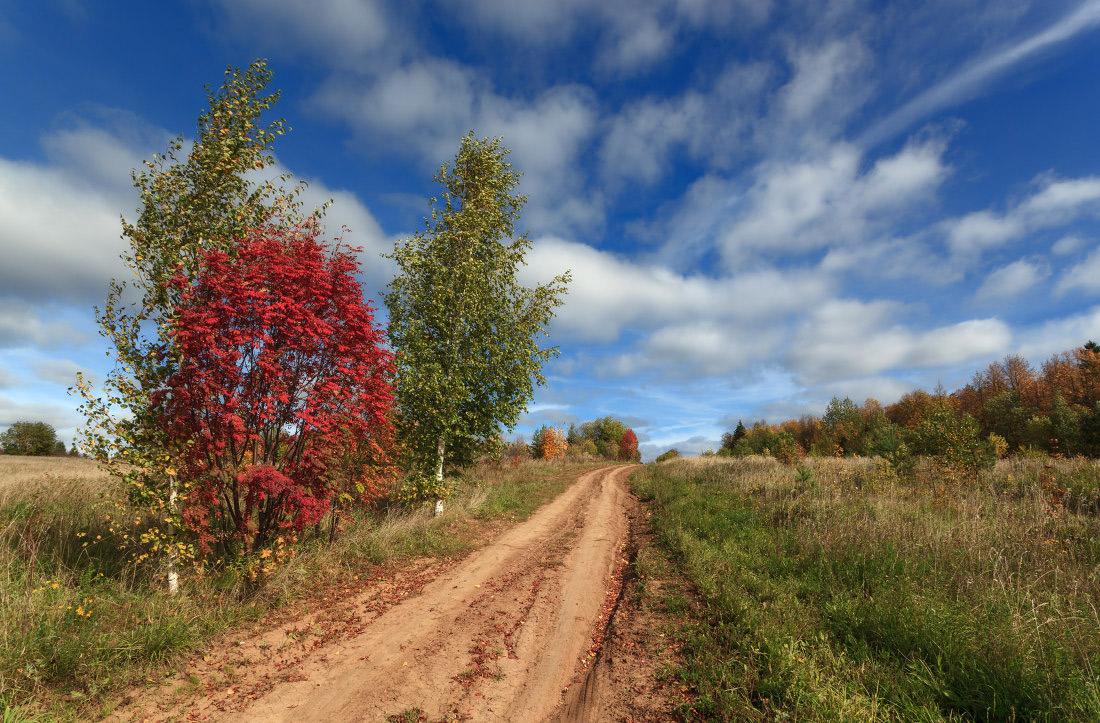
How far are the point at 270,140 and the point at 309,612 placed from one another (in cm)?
774

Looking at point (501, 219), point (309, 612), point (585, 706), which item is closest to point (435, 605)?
point (309, 612)

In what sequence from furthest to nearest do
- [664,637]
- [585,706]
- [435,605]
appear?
1. [435,605]
2. [664,637]
3. [585,706]

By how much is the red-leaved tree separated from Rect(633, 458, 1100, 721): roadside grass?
6036 mm

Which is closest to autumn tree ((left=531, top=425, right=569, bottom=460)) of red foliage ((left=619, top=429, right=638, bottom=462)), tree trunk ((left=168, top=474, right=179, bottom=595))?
red foliage ((left=619, top=429, right=638, bottom=462))

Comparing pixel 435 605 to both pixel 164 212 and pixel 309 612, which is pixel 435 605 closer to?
pixel 309 612

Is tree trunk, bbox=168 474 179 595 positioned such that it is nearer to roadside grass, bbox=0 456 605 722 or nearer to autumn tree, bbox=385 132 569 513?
roadside grass, bbox=0 456 605 722

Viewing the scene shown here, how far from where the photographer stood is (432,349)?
12641 millimetres

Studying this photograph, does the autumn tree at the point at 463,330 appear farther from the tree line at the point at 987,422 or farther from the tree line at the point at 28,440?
the tree line at the point at 28,440

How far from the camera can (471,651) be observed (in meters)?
5.30

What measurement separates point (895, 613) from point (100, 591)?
1013cm

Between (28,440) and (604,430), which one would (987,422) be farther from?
(28,440)

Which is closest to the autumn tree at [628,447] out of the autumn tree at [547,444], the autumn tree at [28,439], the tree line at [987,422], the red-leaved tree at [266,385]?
the tree line at [987,422]

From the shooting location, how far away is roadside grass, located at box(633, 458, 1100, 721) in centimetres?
389

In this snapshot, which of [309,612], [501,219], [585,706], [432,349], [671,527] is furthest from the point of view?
[501,219]
